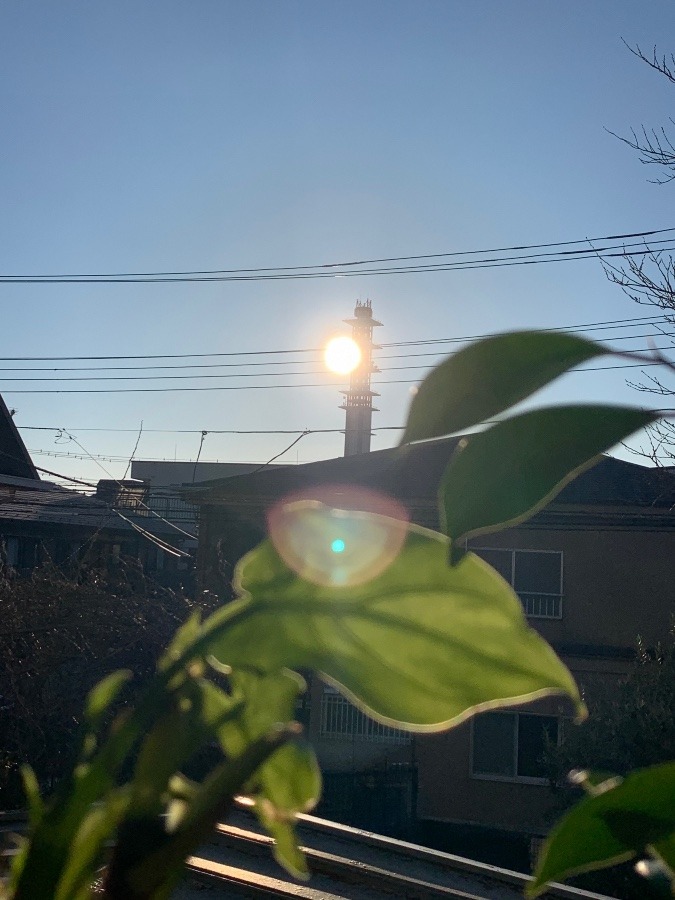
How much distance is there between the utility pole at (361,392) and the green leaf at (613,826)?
56.1 feet

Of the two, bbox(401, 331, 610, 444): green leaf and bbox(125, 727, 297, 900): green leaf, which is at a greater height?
bbox(401, 331, 610, 444): green leaf

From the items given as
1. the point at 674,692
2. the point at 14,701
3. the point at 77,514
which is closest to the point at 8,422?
the point at 77,514

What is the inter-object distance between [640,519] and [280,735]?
34.6 ft

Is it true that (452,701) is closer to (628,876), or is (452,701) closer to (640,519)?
(628,876)

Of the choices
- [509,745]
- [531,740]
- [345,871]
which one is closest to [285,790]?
[345,871]

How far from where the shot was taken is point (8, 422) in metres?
16.7

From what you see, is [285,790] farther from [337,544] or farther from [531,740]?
[531,740]

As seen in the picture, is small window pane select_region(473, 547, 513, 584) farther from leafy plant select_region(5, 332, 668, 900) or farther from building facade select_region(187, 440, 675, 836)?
leafy plant select_region(5, 332, 668, 900)

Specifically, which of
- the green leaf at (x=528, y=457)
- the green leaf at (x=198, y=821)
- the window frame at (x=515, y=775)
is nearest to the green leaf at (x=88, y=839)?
the green leaf at (x=198, y=821)

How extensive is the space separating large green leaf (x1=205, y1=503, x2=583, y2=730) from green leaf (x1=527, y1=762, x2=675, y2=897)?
0.05 meters

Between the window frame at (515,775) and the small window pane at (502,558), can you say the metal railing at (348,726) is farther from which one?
the small window pane at (502,558)

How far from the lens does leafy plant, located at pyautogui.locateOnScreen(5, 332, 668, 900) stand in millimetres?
310

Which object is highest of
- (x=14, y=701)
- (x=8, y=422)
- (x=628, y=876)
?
(x=8, y=422)

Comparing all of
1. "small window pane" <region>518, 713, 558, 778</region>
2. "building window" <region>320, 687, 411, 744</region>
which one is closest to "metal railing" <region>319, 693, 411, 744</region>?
"building window" <region>320, 687, 411, 744</region>
